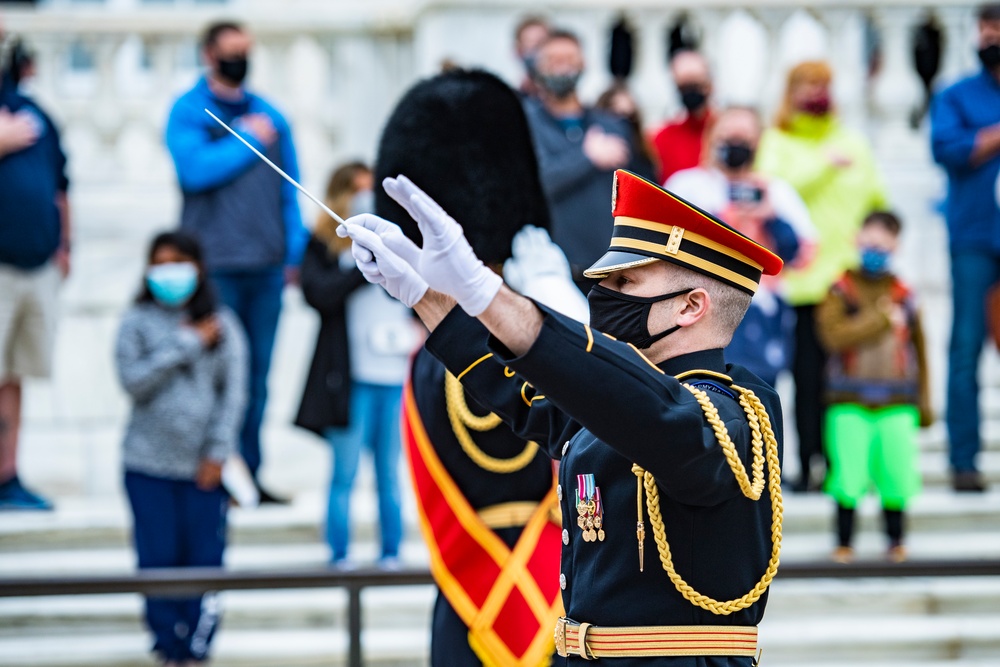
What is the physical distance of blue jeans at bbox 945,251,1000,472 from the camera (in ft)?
24.6

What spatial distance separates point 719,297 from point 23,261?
5103mm

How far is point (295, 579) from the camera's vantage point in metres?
4.59

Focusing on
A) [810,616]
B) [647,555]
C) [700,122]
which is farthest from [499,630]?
[700,122]

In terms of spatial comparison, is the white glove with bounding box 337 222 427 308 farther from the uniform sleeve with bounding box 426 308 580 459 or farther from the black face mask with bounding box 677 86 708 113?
the black face mask with bounding box 677 86 708 113

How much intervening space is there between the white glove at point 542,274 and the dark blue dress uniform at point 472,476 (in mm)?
321

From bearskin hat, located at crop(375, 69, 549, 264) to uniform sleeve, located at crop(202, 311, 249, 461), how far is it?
241cm

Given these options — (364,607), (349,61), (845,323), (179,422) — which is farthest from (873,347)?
(349,61)

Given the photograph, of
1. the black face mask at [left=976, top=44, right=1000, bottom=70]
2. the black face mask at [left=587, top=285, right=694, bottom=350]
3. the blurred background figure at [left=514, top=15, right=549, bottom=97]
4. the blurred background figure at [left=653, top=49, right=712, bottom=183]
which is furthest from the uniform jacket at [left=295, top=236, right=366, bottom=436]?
the black face mask at [left=587, top=285, right=694, bottom=350]

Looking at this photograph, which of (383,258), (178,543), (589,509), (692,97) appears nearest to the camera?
(383,258)

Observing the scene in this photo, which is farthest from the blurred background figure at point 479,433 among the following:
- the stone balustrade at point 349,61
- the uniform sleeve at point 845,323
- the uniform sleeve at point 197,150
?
the stone balustrade at point 349,61

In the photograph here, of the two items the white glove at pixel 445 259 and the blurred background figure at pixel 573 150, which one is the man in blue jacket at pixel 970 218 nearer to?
the blurred background figure at pixel 573 150

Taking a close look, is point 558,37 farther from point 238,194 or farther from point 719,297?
point 719,297

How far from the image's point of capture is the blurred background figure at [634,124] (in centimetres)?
720

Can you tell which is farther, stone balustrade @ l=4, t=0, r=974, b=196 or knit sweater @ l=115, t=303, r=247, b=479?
stone balustrade @ l=4, t=0, r=974, b=196
